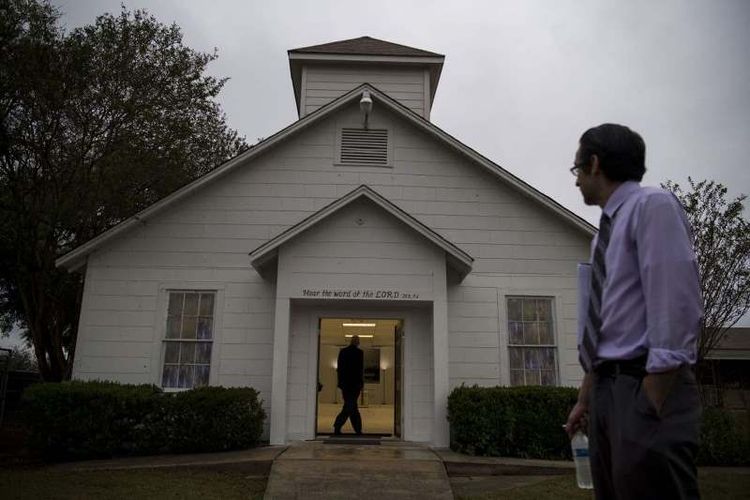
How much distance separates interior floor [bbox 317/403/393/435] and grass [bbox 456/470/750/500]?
5863 mm

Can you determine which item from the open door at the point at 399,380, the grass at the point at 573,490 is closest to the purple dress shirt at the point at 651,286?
the grass at the point at 573,490

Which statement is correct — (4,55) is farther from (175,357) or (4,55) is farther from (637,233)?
(637,233)

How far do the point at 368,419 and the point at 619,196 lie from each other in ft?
56.6

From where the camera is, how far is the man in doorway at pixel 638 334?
205 centimetres

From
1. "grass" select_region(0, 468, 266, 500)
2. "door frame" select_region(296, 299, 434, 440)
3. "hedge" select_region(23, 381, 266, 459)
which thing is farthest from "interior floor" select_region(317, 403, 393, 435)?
"grass" select_region(0, 468, 266, 500)

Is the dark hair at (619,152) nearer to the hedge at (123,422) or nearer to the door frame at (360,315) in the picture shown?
the hedge at (123,422)

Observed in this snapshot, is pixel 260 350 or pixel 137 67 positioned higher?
pixel 137 67

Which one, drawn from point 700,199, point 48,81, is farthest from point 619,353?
point 700,199

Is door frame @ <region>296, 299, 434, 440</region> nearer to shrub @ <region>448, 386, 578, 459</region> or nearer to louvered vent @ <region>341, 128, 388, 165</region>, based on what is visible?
shrub @ <region>448, 386, 578, 459</region>

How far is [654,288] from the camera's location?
212 cm

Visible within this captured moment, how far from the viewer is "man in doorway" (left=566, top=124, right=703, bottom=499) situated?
205cm

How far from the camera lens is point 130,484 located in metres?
7.89

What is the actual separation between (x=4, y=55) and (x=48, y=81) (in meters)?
0.92

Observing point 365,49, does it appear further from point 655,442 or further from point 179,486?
point 655,442
